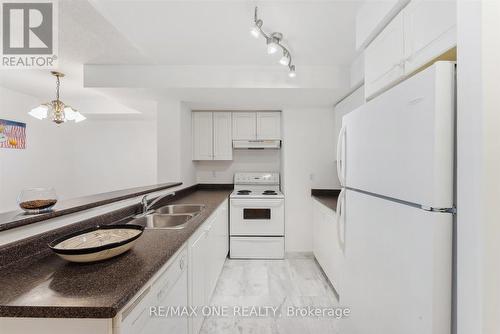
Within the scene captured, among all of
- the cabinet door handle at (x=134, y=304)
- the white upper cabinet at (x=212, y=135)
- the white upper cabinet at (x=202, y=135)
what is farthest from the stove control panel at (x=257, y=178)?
the cabinet door handle at (x=134, y=304)

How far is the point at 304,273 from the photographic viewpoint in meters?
2.61

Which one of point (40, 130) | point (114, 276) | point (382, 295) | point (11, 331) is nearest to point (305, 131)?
point (382, 295)

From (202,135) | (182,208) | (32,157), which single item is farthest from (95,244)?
(32,157)

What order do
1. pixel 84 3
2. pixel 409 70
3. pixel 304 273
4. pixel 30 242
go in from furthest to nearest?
1. pixel 304 273
2. pixel 84 3
3. pixel 409 70
4. pixel 30 242

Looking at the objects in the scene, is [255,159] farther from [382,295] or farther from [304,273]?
[382,295]

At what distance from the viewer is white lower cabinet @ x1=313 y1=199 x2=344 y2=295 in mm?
2099

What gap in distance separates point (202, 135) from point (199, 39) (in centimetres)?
166

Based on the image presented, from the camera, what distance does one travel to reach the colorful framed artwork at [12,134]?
3.05m

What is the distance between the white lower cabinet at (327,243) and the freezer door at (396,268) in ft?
1.84

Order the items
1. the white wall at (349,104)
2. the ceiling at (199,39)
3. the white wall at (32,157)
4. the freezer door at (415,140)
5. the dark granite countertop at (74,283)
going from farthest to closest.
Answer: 1. the white wall at (32,157)
2. the white wall at (349,104)
3. the ceiling at (199,39)
4. the freezer door at (415,140)
5. the dark granite countertop at (74,283)

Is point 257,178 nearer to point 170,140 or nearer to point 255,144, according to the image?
point 255,144

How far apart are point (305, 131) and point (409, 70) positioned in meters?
2.01

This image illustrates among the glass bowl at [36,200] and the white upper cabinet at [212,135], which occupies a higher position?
the white upper cabinet at [212,135]

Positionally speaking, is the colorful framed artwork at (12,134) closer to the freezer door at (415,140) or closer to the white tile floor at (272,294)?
the white tile floor at (272,294)
